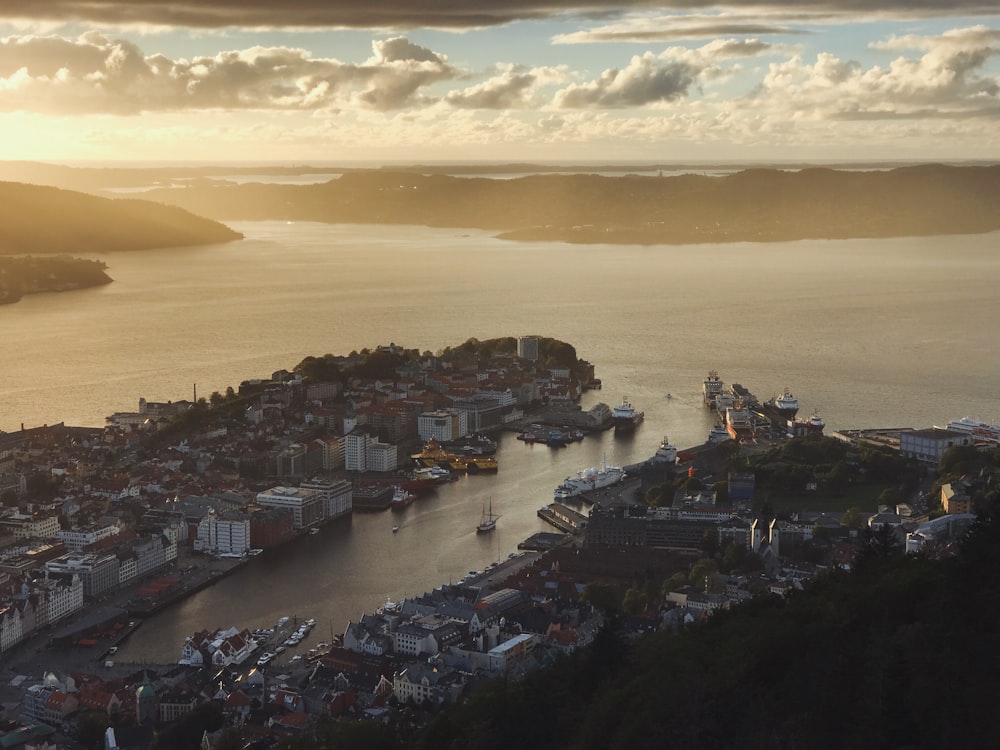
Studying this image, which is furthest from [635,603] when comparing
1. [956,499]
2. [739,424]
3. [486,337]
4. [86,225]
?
[86,225]

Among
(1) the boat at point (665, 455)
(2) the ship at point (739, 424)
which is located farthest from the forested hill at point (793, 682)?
(2) the ship at point (739, 424)

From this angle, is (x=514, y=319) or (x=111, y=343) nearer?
(x=111, y=343)

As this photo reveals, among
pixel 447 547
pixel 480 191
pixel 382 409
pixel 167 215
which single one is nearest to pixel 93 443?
pixel 382 409

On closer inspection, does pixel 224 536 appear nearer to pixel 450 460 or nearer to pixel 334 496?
pixel 334 496

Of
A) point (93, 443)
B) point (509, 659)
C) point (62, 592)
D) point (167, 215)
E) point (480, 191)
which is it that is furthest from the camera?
point (480, 191)

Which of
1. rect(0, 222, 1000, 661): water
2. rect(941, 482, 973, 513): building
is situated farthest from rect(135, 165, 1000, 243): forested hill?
rect(941, 482, 973, 513): building

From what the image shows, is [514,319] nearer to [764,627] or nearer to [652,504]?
[652,504]

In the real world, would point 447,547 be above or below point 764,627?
below
